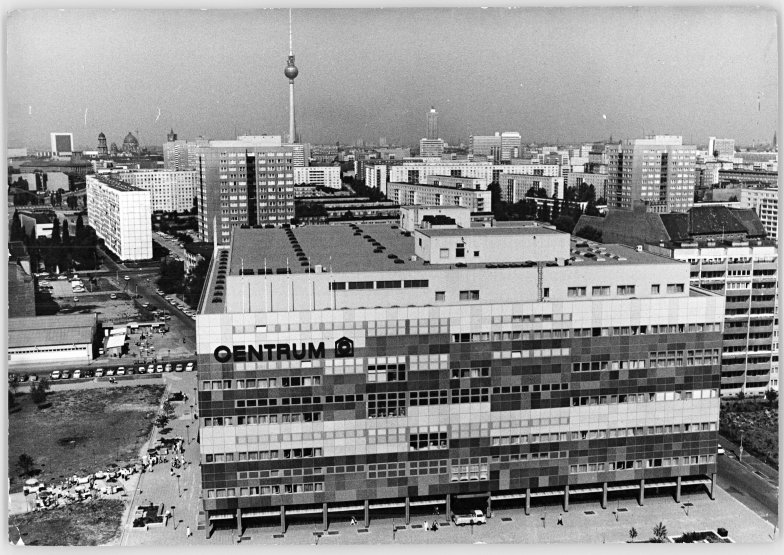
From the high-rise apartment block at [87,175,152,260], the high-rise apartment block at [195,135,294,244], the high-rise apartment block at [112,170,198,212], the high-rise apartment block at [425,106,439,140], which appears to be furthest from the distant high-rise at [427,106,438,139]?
the high-rise apartment block at [112,170,198,212]

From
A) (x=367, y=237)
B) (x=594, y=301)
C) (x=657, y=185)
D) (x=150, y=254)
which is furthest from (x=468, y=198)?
(x=594, y=301)

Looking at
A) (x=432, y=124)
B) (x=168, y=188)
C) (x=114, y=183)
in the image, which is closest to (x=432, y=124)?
(x=432, y=124)

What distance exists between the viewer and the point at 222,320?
39.2 feet

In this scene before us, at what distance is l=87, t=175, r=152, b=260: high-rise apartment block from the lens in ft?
104

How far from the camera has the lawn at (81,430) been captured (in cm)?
1529

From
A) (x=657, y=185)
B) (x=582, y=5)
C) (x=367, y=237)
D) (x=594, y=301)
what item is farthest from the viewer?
(x=657, y=185)

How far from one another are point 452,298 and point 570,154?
73.2 ft

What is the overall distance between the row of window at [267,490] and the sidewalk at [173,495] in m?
0.76

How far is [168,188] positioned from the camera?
42938 mm

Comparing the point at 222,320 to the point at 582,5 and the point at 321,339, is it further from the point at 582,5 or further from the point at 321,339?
the point at 582,5

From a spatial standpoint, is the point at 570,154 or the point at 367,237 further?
the point at 570,154

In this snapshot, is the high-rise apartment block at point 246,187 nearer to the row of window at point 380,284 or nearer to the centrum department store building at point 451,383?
the centrum department store building at point 451,383

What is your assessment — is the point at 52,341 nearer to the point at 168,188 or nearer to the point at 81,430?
the point at 81,430

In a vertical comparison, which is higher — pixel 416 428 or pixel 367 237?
pixel 367 237
